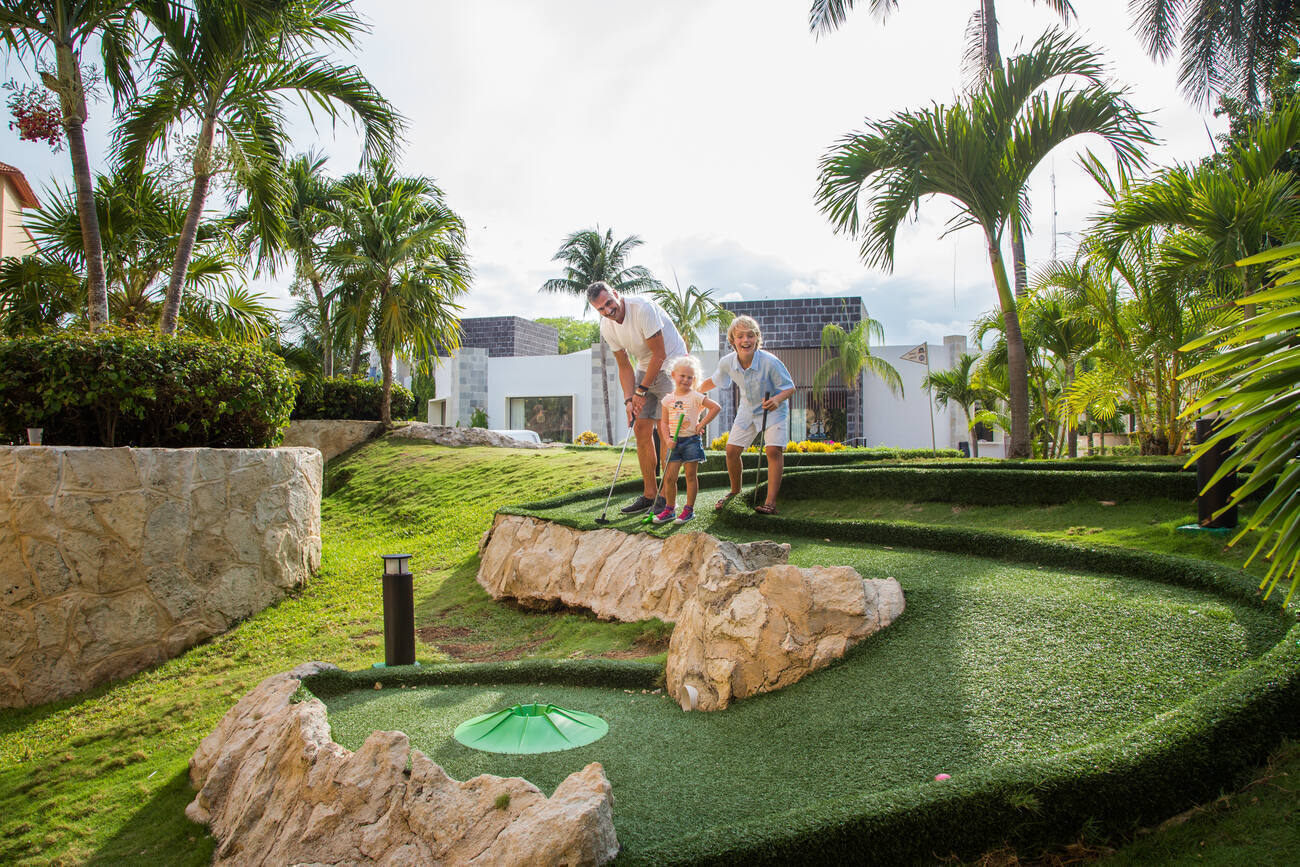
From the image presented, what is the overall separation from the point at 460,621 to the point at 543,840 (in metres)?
5.07

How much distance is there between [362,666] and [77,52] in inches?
268

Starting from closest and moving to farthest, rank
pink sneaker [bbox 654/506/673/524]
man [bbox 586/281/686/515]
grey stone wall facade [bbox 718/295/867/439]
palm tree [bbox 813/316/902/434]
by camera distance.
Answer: man [bbox 586/281/686/515], pink sneaker [bbox 654/506/673/524], palm tree [bbox 813/316/902/434], grey stone wall facade [bbox 718/295/867/439]

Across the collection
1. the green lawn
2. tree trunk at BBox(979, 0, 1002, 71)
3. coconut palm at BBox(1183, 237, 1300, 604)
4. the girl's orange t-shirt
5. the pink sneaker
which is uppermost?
tree trunk at BBox(979, 0, 1002, 71)

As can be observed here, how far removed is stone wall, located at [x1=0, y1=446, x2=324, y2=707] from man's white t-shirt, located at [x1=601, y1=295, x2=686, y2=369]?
3532 mm

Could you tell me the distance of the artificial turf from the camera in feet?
8.83

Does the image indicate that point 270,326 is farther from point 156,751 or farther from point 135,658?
point 156,751

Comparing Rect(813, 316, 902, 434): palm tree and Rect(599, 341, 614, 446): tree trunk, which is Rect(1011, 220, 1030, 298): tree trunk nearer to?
Rect(813, 316, 902, 434): palm tree

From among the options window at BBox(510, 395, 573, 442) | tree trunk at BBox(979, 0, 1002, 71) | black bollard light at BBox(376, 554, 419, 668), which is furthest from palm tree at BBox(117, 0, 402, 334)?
window at BBox(510, 395, 573, 442)

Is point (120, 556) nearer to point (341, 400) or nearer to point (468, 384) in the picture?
point (341, 400)

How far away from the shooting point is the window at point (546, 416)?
28.6 meters

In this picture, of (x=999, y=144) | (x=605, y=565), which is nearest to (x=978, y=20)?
(x=999, y=144)

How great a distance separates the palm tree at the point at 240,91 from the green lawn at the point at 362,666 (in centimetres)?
398

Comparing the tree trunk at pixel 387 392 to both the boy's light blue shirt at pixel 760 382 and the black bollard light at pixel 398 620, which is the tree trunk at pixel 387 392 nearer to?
the boy's light blue shirt at pixel 760 382

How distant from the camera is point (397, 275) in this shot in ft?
51.2
